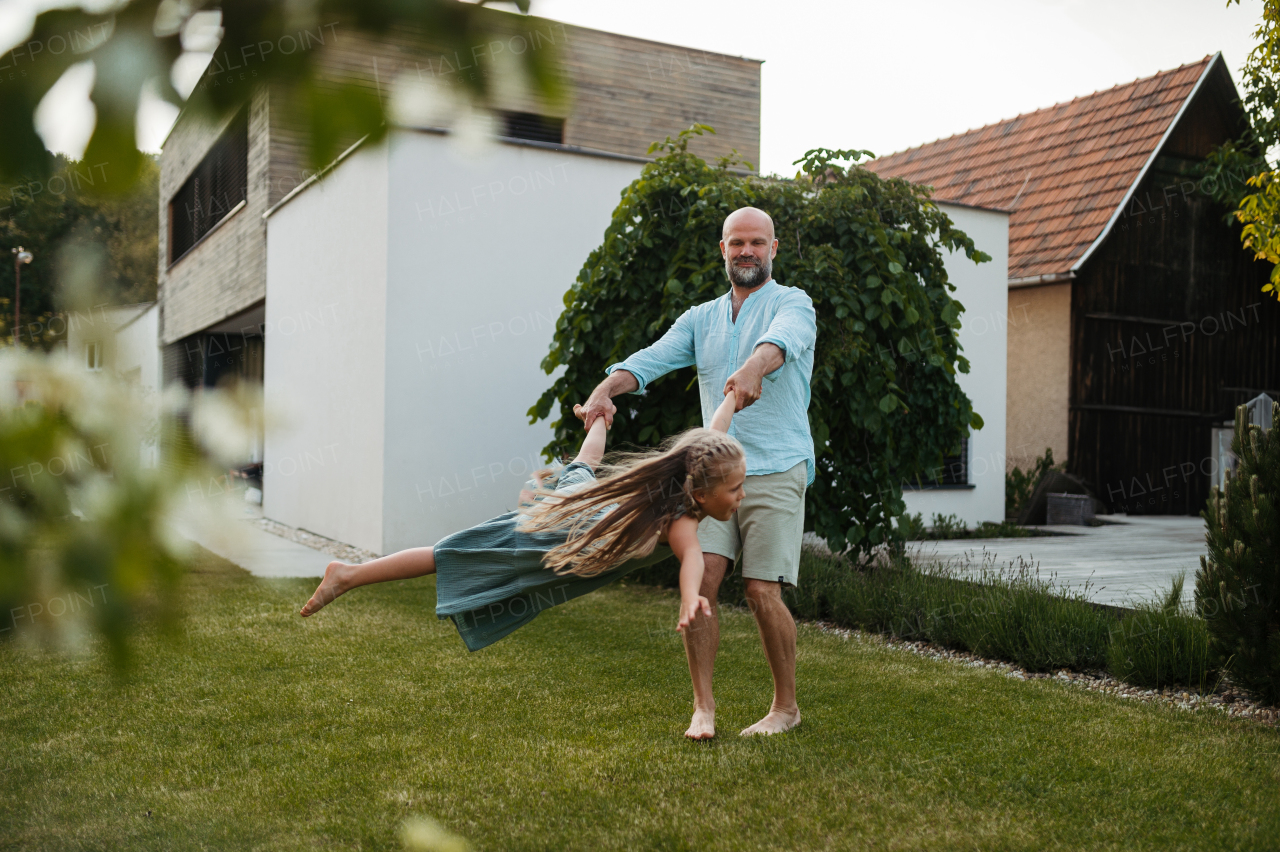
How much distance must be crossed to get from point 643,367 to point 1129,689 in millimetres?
2574

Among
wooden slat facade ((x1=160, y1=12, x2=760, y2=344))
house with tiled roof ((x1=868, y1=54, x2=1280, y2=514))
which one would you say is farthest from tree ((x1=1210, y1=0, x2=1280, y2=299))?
wooden slat facade ((x1=160, y1=12, x2=760, y2=344))

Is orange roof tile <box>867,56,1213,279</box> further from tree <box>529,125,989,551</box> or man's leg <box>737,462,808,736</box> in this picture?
man's leg <box>737,462,808,736</box>

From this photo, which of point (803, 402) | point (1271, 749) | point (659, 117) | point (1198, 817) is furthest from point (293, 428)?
point (659, 117)

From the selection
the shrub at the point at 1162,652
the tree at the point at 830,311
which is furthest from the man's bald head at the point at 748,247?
the tree at the point at 830,311

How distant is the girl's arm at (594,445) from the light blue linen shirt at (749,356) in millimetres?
339

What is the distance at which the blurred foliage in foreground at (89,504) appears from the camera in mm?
671

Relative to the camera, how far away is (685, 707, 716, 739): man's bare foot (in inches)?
138

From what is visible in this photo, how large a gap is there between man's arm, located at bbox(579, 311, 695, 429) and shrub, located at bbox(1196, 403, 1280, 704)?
2296 mm

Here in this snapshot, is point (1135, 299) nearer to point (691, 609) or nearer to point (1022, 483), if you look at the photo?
point (1022, 483)

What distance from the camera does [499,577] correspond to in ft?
11.0

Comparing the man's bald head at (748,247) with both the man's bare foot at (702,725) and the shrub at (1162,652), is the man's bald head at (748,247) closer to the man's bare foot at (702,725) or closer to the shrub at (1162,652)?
the man's bare foot at (702,725)

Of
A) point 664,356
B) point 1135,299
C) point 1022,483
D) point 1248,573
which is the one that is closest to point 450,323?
point 664,356

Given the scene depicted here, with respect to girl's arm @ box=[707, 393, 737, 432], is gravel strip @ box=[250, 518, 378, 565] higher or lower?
lower

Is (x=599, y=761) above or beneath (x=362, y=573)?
beneath
